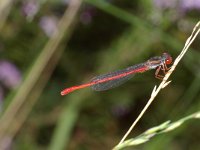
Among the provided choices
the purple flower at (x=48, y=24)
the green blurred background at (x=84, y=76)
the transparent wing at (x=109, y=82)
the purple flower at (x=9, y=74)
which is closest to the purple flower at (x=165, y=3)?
the green blurred background at (x=84, y=76)

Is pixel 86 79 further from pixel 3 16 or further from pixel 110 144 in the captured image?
pixel 3 16

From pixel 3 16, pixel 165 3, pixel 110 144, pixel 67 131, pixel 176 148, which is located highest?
pixel 3 16

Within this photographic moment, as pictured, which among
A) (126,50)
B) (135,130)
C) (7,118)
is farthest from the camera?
(135,130)

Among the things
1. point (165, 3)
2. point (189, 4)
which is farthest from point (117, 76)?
point (189, 4)

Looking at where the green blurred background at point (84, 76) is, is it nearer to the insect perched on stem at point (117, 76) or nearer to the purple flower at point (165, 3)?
the purple flower at point (165, 3)

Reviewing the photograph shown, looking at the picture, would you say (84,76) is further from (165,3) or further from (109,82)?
(109,82)

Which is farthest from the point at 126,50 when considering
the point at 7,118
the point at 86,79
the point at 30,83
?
the point at 7,118

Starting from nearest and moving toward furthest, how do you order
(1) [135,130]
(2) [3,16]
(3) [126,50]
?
(2) [3,16] < (3) [126,50] < (1) [135,130]

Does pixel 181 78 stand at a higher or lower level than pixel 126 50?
lower
